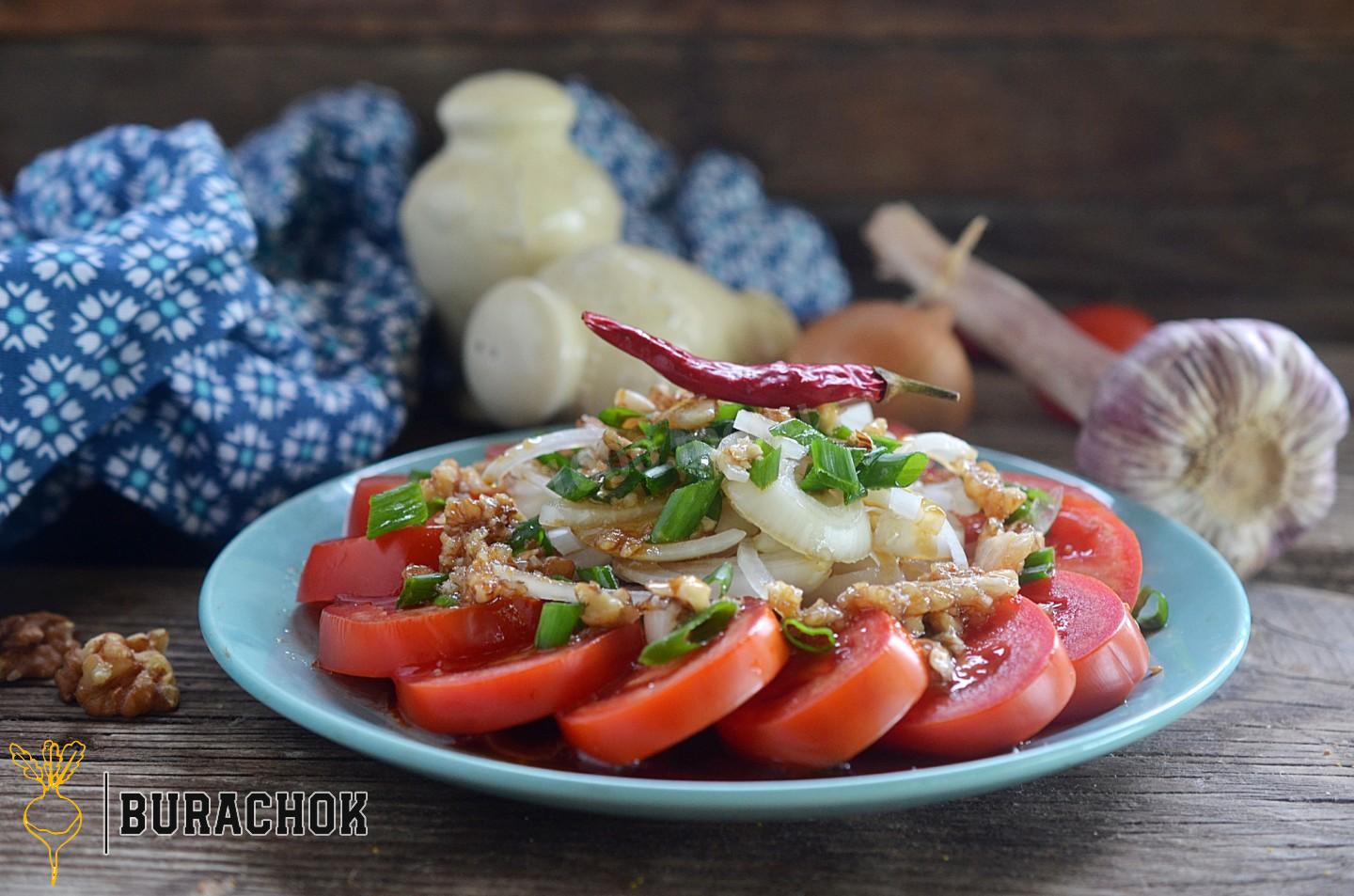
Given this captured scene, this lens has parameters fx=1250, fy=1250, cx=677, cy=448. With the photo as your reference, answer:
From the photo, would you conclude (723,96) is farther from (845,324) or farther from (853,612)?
(853,612)

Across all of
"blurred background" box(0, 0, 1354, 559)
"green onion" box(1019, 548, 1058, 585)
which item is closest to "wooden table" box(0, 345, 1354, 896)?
"green onion" box(1019, 548, 1058, 585)

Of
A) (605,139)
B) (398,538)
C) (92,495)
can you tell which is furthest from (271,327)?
(605,139)

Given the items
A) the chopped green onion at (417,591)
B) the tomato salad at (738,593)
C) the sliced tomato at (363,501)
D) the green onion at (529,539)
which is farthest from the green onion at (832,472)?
the sliced tomato at (363,501)

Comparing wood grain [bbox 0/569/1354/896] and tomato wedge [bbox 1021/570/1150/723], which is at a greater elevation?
tomato wedge [bbox 1021/570/1150/723]

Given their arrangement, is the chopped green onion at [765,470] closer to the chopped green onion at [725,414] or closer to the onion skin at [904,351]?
the chopped green onion at [725,414]

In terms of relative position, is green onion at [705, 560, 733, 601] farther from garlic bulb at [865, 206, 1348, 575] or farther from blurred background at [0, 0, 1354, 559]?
blurred background at [0, 0, 1354, 559]
